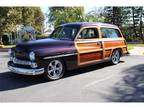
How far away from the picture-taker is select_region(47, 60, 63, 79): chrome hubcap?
8.12 meters

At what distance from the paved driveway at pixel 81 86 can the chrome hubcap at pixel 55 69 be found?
8.7 inches

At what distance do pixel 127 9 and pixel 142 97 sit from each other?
4754cm

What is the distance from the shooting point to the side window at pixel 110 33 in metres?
10.0

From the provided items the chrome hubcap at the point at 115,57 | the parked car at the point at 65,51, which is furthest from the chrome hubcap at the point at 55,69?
the chrome hubcap at the point at 115,57

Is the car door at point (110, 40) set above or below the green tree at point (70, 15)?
below

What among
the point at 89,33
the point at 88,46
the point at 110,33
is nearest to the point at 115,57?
the point at 110,33

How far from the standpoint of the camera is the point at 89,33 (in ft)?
31.1

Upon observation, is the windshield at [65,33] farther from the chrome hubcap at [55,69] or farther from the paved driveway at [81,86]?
the paved driveway at [81,86]

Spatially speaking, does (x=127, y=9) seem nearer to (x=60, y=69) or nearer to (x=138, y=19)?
(x=138, y=19)

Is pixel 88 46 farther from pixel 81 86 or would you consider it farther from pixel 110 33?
pixel 81 86

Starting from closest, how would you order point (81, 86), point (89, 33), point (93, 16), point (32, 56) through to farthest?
point (81, 86) → point (32, 56) → point (89, 33) → point (93, 16)

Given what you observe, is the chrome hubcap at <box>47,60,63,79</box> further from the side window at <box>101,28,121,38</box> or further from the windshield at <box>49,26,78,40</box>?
the side window at <box>101,28,121,38</box>

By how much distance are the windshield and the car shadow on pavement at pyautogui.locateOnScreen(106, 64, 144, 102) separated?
206 cm

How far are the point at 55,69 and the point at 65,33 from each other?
149 cm
